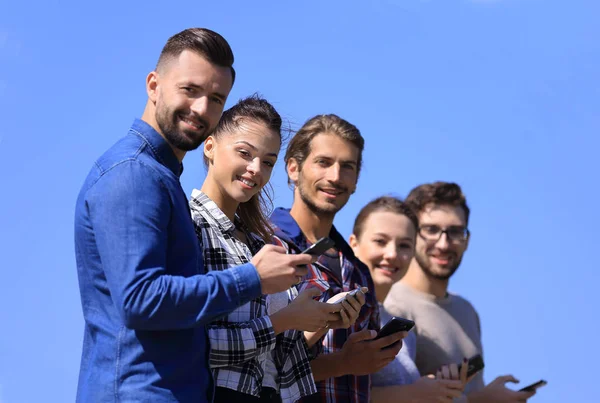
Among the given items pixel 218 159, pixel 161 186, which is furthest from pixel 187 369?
pixel 218 159

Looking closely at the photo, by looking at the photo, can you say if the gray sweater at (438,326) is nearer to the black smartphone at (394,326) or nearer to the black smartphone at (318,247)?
the black smartphone at (394,326)

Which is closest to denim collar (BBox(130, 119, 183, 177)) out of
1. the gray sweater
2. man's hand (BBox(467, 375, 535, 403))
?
the gray sweater

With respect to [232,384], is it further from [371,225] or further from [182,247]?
[371,225]

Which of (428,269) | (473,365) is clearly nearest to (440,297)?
(428,269)

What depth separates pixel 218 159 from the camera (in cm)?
370

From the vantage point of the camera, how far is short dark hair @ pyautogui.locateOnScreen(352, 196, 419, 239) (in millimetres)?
5922

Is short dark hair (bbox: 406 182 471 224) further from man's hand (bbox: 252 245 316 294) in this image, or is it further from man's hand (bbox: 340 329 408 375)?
man's hand (bbox: 252 245 316 294)

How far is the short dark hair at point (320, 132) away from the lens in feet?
16.8

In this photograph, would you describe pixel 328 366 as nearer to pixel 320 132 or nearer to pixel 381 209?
pixel 320 132

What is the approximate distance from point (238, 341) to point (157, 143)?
82 centimetres

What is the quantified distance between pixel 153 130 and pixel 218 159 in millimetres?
764

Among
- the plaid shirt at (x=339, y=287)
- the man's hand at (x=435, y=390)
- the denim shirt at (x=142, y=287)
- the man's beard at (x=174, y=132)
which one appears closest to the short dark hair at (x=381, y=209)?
the plaid shirt at (x=339, y=287)

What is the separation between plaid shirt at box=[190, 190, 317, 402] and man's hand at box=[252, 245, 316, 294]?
1.54 feet

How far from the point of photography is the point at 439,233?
6.93 m
